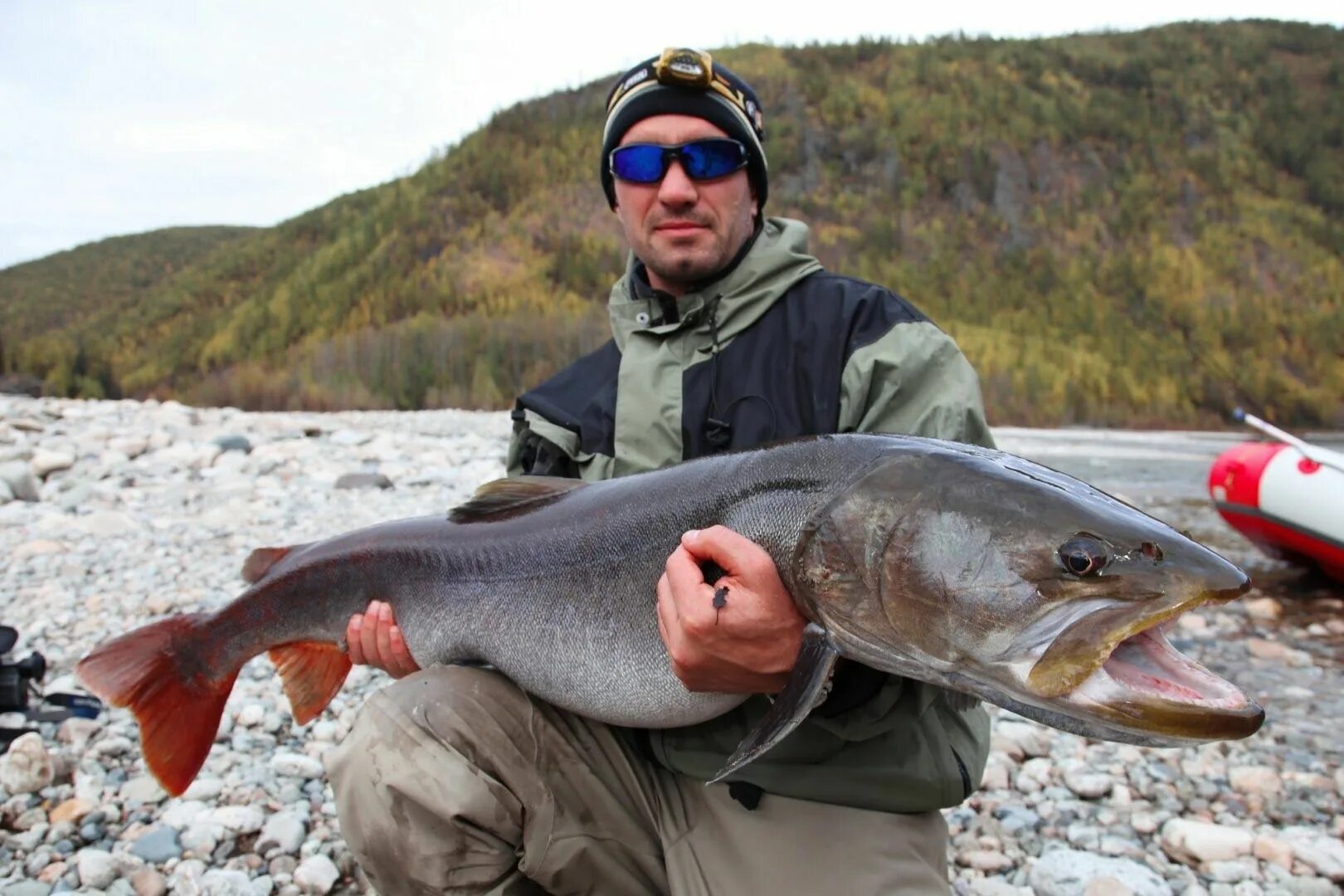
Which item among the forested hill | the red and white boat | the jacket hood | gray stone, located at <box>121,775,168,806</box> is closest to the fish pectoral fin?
the jacket hood

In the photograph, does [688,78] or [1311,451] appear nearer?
[688,78]

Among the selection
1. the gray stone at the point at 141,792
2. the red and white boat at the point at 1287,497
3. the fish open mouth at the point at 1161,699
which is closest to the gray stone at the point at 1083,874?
the fish open mouth at the point at 1161,699

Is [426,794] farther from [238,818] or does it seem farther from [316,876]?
[238,818]

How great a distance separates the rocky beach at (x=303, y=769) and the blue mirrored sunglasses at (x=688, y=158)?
2046 millimetres

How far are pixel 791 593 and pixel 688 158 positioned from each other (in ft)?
4.68

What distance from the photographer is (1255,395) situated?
26.3m

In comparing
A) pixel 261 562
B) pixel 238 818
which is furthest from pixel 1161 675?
pixel 238 818

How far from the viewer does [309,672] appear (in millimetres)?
2576

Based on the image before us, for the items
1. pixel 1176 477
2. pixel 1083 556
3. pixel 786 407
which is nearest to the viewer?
pixel 1083 556

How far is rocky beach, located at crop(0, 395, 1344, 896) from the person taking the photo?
8.20 ft

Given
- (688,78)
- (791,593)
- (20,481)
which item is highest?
(688,78)

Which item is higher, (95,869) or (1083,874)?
(95,869)

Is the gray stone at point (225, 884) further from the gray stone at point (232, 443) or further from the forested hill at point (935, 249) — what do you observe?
the forested hill at point (935, 249)

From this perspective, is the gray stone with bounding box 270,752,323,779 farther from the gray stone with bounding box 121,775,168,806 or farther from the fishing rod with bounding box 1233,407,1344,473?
the fishing rod with bounding box 1233,407,1344,473
